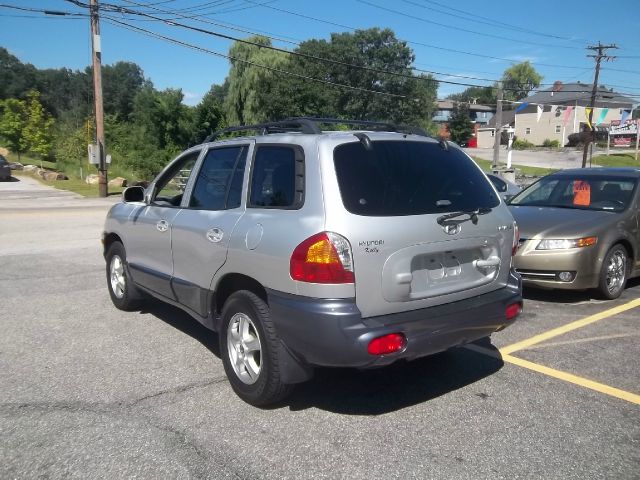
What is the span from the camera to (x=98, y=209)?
60.1 ft

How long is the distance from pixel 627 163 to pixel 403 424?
182 feet

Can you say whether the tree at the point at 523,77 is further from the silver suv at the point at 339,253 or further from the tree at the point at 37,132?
the silver suv at the point at 339,253

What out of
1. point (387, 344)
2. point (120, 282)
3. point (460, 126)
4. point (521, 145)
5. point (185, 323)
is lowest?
point (185, 323)

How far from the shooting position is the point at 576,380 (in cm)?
411

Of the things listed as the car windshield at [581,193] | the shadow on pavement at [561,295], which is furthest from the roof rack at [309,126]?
the car windshield at [581,193]

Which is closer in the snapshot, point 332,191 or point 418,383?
point 332,191

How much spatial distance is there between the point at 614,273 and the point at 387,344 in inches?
181

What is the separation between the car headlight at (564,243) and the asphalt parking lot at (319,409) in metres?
0.80

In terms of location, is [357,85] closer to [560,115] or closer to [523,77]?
[560,115]

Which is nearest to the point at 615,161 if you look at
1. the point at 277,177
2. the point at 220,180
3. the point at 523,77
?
the point at 220,180

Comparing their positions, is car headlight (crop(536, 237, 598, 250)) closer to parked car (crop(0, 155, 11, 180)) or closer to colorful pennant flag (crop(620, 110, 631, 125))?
parked car (crop(0, 155, 11, 180))

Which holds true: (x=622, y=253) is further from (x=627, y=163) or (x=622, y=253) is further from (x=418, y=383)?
(x=627, y=163)

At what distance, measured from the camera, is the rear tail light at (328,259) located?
3109 mm

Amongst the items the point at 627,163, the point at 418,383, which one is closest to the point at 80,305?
the point at 418,383
